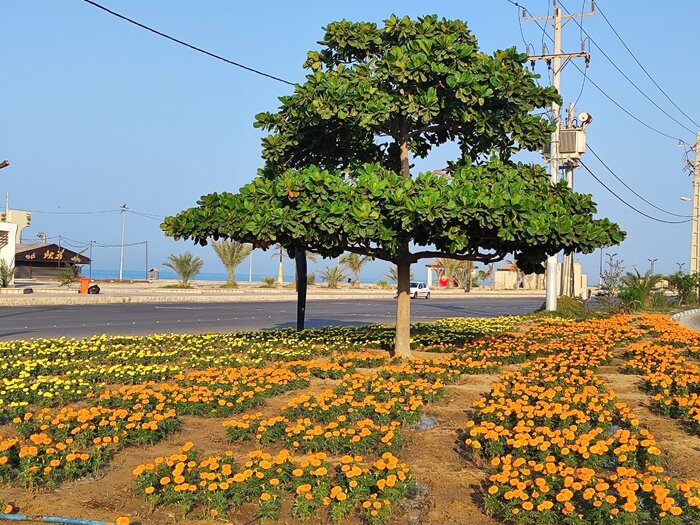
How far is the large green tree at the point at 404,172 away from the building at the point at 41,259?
165 ft

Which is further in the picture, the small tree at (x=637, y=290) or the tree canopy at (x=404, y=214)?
the small tree at (x=637, y=290)

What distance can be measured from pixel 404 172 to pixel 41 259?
5561 cm

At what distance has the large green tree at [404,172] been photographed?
9.27 meters

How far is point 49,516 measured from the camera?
432 centimetres

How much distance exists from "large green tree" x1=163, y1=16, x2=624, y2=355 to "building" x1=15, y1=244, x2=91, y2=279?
50.2m

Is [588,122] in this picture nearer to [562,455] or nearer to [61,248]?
[562,455]

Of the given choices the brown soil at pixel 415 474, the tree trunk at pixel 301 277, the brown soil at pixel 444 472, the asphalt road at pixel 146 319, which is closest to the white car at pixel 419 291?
the asphalt road at pixel 146 319

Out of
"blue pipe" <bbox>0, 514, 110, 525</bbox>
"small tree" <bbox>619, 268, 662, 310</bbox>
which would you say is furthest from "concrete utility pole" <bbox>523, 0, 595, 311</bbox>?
"blue pipe" <bbox>0, 514, 110, 525</bbox>

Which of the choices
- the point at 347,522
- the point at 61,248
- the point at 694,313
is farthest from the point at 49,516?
the point at 61,248

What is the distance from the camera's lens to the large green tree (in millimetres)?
9273

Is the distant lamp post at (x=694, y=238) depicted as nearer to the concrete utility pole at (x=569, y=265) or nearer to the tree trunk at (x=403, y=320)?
the concrete utility pole at (x=569, y=265)

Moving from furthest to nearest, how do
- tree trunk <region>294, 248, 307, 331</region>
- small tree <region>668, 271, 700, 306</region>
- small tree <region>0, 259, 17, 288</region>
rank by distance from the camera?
small tree <region>0, 259, 17, 288</region>, small tree <region>668, 271, 700, 306</region>, tree trunk <region>294, 248, 307, 331</region>

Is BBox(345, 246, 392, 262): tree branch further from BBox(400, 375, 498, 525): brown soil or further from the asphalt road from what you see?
the asphalt road

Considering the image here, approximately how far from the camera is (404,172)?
39.8ft
